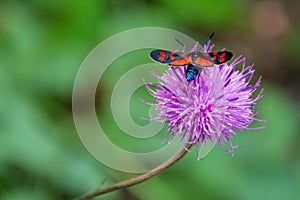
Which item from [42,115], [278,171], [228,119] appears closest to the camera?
[228,119]

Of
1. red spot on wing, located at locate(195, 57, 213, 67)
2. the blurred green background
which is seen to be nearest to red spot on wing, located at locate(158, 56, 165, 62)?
red spot on wing, located at locate(195, 57, 213, 67)

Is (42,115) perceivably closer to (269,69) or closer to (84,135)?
(84,135)

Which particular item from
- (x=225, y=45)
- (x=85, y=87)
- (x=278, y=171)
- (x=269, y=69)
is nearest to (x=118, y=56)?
(x=85, y=87)

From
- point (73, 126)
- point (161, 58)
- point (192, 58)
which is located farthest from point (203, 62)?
point (73, 126)

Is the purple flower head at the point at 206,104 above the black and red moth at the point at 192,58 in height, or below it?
below

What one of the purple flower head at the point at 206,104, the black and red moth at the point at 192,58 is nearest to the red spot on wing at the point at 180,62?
the black and red moth at the point at 192,58

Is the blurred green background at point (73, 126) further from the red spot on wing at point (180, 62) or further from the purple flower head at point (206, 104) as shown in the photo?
the red spot on wing at point (180, 62)
